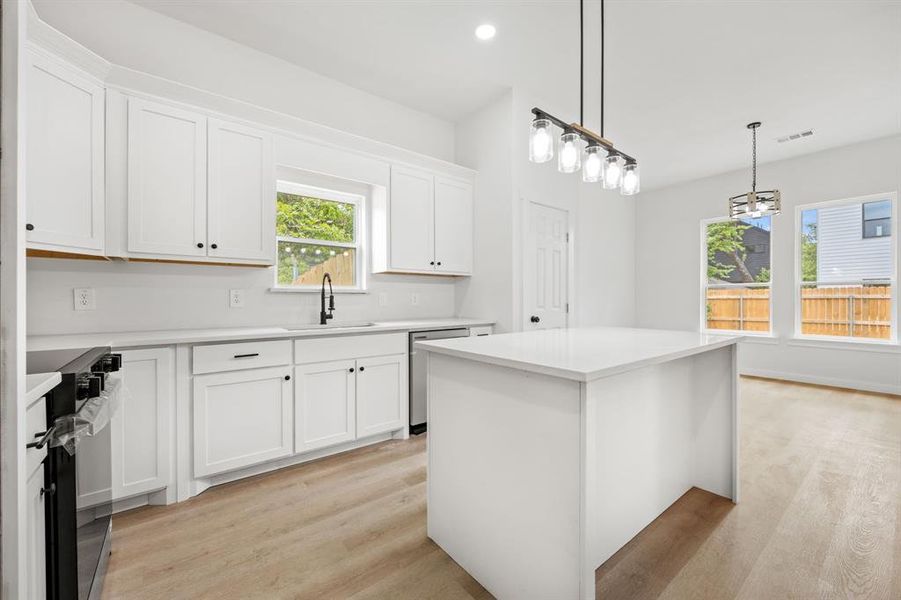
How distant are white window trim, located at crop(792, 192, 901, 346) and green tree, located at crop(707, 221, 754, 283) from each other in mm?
575

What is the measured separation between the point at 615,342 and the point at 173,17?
352 centimetres

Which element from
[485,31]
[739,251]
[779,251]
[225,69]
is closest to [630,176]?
[485,31]

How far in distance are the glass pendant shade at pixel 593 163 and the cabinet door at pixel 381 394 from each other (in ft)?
6.06

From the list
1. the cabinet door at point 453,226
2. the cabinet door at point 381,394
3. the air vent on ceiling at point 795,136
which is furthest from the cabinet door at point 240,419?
the air vent on ceiling at point 795,136

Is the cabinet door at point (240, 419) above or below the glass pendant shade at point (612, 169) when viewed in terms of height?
below

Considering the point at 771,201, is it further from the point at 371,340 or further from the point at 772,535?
the point at 371,340

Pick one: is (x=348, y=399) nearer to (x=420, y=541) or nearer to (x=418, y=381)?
(x=418, y=381)

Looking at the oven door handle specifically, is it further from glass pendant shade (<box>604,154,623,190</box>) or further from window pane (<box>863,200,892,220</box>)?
window pane (<box>863,200,892,220</box>)

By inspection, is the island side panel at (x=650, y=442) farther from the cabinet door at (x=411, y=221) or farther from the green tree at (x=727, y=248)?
the green tree at (x=727, y=248)

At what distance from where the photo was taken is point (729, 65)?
10.3ft

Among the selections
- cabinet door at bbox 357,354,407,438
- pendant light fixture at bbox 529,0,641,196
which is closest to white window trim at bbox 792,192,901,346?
pendant light fixture at bbox 529,0,641,196

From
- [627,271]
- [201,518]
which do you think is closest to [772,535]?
[201,518]

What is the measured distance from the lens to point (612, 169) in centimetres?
213

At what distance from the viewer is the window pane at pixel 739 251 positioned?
18.0 ft
